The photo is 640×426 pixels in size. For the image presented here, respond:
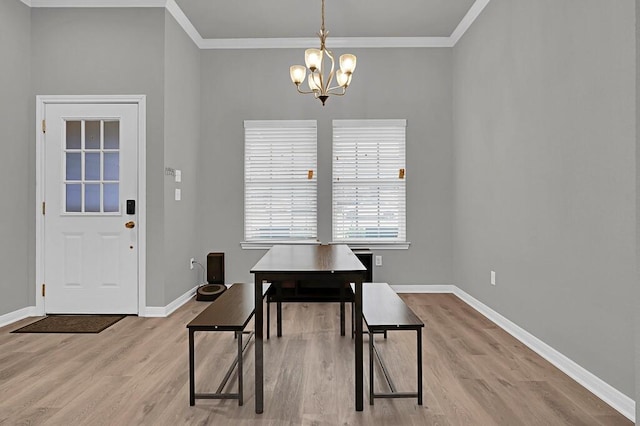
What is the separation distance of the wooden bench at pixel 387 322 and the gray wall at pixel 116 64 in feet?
7.74

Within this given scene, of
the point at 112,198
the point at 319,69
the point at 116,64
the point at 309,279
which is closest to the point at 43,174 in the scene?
the point at 112,198

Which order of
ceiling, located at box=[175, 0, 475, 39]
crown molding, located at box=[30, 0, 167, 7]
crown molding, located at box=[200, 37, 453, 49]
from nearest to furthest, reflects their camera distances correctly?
1. crown molding, located at box=[30, 0, 167, 7]
2. ceiling, located at box=[175, 0, 475, 39]
3. crown molding, located at box=[200, 37, 453, 49]

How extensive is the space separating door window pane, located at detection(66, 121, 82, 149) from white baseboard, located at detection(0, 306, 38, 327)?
5.48ft

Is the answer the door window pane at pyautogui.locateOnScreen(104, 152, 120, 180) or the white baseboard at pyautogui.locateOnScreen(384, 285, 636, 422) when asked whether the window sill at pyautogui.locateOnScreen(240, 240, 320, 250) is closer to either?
the door window pane at pyautogui.locateOnScreen(104, 152, 120, 180)

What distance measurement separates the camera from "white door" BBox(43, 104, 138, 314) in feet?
13.1

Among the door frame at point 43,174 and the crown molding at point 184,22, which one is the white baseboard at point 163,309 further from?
the crown molding at point 184,22

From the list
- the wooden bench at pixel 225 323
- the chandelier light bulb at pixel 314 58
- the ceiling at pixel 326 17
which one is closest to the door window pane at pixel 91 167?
the ceiling at pixel 326 17

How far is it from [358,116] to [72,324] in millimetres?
3875

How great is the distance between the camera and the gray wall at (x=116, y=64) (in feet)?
13.1

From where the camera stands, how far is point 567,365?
8.64 ft

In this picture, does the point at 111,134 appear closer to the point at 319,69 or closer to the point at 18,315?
the point at 18,315

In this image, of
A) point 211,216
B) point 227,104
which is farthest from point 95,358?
point 227,104

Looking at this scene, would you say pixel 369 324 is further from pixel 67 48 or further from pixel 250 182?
pixel 67 48

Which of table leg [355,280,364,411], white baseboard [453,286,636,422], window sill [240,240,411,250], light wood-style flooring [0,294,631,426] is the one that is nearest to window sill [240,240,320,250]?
window sill [240,240,411,250]
